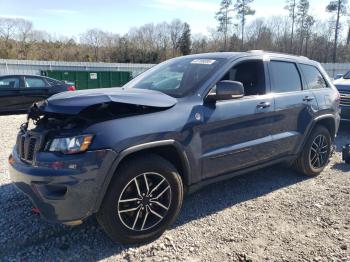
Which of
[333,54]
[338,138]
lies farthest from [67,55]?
[338,138]

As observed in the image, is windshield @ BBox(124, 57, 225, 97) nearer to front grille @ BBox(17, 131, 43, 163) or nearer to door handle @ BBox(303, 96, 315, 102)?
front grille @ BBox(17, 131, 43, 163)

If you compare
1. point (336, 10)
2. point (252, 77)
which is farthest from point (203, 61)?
point (336, 10)

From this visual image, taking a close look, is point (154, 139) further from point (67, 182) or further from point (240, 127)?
point (240, 127)

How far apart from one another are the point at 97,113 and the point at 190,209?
1.71 meters

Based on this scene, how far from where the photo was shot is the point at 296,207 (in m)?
4.02

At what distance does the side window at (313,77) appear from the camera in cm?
493

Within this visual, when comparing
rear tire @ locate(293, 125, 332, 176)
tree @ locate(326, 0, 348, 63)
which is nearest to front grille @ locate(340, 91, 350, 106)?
rear tire @ locate(293, 125, 332, 176)

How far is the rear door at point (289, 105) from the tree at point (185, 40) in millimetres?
57164

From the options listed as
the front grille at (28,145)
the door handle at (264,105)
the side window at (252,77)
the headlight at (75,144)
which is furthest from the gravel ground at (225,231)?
the side window at (252,77)

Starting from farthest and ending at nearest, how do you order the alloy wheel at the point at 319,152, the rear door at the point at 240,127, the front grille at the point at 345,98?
the front grille at the point at 345,98 < the alloy wheel at the point at 319,152 < the rear door at the point at 240,127

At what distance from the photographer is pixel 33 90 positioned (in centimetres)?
1131

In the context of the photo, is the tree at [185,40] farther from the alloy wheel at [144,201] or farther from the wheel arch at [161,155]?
the alloy wheel at [144,201]

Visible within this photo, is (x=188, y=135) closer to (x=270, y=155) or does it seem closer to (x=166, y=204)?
(x=166, y=204)

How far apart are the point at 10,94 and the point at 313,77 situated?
374 inches
